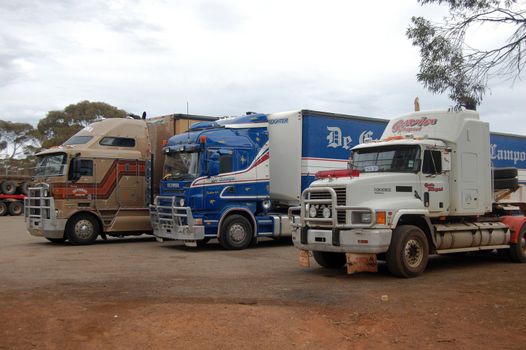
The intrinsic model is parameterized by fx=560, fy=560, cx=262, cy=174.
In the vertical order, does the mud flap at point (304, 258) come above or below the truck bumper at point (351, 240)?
below

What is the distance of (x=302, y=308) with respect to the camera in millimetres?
7926

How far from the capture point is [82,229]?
17.1m

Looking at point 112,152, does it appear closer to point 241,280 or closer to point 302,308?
point 241,280

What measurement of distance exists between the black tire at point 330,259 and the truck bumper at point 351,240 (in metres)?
1.09

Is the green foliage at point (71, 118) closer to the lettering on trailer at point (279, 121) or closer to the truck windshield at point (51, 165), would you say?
the truck windshield at point (51, 165)

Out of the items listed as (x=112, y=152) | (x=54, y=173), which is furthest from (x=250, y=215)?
(x=54, y=173)

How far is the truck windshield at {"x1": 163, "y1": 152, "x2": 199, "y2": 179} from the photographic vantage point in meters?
15.3

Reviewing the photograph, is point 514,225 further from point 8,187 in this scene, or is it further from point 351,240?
point 8,187

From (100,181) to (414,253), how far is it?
33.6ft

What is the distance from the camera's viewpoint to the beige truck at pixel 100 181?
54.8 ft

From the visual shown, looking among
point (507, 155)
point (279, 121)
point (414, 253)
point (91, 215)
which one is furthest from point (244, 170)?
point (507, 155)

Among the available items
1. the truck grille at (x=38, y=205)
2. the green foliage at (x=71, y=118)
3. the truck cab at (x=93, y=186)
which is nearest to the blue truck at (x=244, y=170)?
the truck cab at (x=93, y=186)

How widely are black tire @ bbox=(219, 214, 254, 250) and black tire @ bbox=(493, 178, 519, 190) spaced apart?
6.70m

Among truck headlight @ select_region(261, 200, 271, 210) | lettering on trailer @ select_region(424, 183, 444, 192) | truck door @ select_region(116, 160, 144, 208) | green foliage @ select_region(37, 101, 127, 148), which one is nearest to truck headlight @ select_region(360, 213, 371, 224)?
lettering on trailer @ select_region(424, 183, 444, 192)
